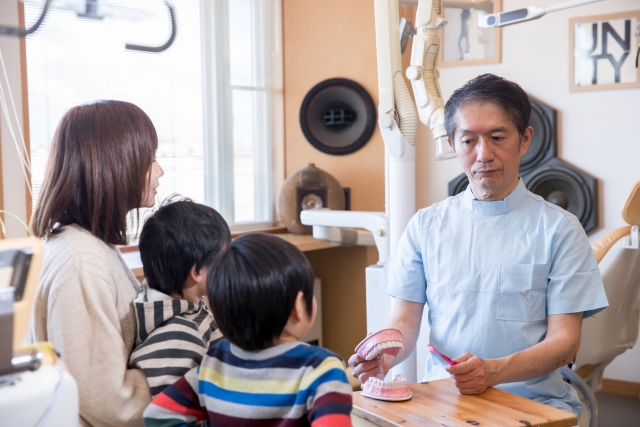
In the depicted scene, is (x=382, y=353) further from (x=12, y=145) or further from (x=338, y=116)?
(x=338, y=116)

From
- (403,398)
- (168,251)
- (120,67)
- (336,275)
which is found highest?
(120,67)

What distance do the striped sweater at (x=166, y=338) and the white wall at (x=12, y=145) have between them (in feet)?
6.14

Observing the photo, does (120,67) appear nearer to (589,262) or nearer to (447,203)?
(447,203)

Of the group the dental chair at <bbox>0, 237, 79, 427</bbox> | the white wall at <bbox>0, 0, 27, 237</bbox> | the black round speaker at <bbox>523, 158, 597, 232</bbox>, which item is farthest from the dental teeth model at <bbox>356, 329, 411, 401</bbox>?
the black round speaker at <bbox>523, 158, 597, 232</bbox>

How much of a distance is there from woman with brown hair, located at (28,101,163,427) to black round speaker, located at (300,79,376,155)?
279cm

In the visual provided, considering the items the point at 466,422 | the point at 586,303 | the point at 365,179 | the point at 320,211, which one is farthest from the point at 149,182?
the point at 365,179

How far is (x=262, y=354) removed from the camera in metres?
1.06

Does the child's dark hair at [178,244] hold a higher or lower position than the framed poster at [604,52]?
lower

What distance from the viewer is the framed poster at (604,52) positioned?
3.56 metres

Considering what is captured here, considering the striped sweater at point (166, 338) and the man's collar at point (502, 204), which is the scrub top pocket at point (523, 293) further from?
the striped sweater at point (166, 338)

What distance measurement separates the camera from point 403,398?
134 centimetres

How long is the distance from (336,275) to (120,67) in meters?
1.74

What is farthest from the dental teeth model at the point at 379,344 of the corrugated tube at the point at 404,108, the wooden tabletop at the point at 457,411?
the corrugated tube at the point at 404,108

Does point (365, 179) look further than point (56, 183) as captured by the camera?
Yes
